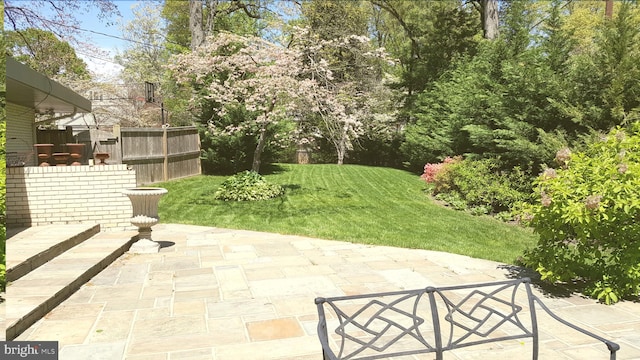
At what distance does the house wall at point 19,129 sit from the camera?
320cm

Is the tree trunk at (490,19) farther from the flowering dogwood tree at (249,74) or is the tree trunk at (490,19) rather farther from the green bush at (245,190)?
the green bush at (245,190)

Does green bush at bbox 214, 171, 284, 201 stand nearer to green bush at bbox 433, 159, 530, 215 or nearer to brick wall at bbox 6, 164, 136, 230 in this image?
brick wall at bbox 6, 164, 136, 230

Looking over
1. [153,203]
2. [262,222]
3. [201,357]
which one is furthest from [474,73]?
[201,357]

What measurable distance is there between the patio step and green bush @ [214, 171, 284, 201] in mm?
4038

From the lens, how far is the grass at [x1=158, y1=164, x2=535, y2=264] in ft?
24.4

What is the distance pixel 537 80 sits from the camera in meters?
10.1

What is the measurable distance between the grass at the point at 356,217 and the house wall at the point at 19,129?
471cm

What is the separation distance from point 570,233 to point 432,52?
659 inches

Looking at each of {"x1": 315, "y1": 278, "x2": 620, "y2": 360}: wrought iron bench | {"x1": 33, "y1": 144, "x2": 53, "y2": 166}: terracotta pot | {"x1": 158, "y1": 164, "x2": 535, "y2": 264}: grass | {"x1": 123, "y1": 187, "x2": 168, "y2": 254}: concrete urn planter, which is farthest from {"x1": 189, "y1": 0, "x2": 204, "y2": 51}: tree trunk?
{"x1": 315, "y1": 278, "x2": 620, "y2": 360}: wrought iron bench

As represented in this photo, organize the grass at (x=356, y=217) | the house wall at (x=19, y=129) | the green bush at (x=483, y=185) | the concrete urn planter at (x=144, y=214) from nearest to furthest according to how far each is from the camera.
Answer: the house wall at (x=19, y=129) → the concrete urn planter at (x=144, y=214) → the grass at (x=356, y=217) → the green bush at (x=483, y=185)

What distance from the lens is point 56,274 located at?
4762 mm

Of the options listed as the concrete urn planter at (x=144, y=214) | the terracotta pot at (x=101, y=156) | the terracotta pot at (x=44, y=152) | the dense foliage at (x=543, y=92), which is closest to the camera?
the terracotta pot at (x=44, y=152)

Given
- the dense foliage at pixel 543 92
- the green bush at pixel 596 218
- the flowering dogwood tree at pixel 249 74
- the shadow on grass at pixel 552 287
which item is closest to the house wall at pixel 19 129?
the green bush at pixel 596 218

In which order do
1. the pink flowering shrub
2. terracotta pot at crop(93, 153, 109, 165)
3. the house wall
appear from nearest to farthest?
the house wall → terracotta pot at crop(93, 153, 109, 165) → the pink flowering shrub
